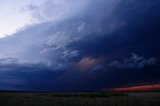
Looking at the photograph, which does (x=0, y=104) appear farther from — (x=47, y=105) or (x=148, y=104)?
(x=148, y=104)

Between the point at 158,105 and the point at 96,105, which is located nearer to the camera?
the point at 158,105

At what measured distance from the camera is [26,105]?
792 inches

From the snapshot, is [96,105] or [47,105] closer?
[47,105]

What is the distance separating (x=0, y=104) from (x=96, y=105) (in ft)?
23.9

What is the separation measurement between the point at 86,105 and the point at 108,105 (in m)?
1.70

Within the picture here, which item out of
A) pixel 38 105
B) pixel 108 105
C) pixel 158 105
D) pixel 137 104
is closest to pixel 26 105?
pixel 38 105

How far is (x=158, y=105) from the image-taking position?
19750mm

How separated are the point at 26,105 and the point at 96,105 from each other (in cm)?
538

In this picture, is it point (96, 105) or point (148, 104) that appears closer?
point (148, 104)

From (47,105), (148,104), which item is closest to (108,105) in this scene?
(148,104)

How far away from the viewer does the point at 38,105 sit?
19922 millimetres

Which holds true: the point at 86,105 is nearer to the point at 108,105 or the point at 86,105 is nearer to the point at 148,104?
the point at 108,105

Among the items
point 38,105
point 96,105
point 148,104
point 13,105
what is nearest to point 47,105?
point 38,105

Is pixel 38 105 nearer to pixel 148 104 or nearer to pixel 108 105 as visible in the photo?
pixel 108 105
